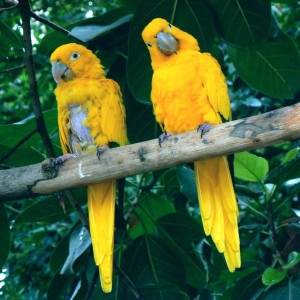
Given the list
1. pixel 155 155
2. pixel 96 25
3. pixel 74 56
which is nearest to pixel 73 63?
pixel 74 56

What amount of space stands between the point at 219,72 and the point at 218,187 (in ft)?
1.63

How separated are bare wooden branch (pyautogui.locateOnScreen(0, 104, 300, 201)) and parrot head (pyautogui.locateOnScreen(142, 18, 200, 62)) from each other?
0.69m

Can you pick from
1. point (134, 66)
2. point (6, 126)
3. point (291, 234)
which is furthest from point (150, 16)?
point (291, 234)

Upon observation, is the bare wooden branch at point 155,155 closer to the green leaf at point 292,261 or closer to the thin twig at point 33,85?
the thin twig at point 33,85

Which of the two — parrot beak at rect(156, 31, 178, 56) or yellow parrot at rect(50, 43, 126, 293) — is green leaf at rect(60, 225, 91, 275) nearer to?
yellow parrot at rect(50, 43, 126, 293)

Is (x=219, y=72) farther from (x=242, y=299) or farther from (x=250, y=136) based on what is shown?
(x=242, y=299)

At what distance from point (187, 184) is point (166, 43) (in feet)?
2.11

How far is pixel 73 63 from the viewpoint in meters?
2.77

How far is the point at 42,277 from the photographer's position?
373 centimetres

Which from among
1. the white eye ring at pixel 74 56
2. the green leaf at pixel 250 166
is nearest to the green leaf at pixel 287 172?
the green leaf at pixel 250 166

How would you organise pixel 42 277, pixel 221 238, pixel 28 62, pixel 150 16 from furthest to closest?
pixel 42 277 < pixel 150 16 < pixel 28 62 < pixel 221 238

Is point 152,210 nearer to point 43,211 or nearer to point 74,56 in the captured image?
point 43,211

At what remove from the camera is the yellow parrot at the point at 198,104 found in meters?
2.45

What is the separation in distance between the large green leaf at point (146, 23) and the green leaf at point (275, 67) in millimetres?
231
